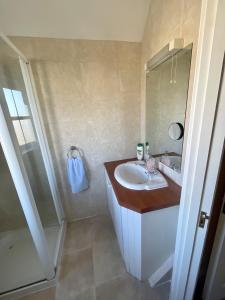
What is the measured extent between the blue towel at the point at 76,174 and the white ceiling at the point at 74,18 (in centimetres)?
125

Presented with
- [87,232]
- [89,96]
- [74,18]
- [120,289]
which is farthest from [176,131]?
[87,232]

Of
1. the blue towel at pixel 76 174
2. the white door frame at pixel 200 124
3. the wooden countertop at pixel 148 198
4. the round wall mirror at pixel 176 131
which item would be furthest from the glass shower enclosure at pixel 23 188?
the round wall mirror at pixel 176 131

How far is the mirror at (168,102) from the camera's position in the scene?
1.03 m

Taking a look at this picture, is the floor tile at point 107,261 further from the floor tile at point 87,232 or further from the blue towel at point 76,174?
the blue towel at point 76,174

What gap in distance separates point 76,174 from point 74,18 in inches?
60.2

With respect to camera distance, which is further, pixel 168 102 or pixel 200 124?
pixel 168 102

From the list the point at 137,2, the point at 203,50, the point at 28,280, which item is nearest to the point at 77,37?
the point at 137,2

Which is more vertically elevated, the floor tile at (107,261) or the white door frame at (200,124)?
the white door frame at (200,124)

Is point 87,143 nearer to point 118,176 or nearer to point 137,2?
point 118,176

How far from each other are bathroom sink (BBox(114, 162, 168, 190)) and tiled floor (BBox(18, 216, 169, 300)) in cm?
84

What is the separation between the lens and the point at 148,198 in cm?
107

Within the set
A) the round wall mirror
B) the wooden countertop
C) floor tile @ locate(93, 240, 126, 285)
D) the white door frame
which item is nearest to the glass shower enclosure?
floor tile @ locate(93, 240, 126, 285)

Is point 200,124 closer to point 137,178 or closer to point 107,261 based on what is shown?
point 137,178

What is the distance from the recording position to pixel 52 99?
1497 mm
